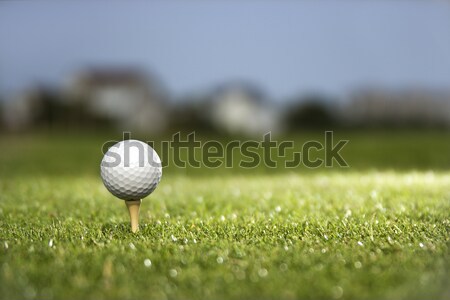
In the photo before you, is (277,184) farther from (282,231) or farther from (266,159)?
(266,159)

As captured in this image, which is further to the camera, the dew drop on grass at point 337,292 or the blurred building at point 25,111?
the blurred building at point 25,111

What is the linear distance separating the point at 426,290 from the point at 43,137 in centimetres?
3505

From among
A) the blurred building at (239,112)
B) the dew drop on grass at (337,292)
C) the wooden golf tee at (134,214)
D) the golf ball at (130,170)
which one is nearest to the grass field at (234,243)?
the dew drop on grass at (337,292)

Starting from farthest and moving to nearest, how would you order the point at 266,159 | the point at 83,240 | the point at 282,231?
the point at 266,159, the point at 282,231, the point at 83,240

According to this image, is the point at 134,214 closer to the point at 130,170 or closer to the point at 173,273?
the point at 130,170

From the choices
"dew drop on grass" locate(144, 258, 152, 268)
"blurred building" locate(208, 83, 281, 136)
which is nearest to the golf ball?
"dew drop on grass" locate(144, 258, 152, 268)

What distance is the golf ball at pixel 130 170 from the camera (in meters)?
7.05

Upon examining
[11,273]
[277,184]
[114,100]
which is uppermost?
[11,273]

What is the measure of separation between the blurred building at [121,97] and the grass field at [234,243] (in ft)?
78.3

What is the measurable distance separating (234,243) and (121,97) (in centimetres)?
4866

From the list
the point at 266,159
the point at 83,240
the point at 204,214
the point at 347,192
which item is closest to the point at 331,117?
the point at 266,159

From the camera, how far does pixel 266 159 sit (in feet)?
68.9

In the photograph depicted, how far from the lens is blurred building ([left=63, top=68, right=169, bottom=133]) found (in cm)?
4048

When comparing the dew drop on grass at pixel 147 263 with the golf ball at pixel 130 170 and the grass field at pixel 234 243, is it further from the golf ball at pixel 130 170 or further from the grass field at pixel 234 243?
the golf ball at pixel 130 170
